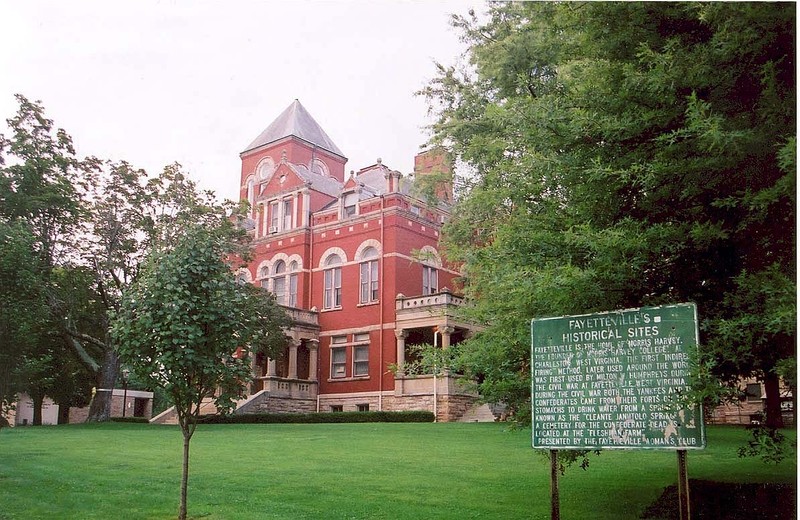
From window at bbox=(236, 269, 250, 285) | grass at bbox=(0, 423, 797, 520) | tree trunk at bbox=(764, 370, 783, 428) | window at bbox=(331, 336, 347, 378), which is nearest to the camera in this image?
tree trunk at bbox=(764, 370, 783, 428)

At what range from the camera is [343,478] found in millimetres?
13242

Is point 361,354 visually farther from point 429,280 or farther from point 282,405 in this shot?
point 429,280

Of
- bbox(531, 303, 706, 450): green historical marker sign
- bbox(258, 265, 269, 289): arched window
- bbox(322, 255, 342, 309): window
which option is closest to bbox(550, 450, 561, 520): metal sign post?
bbox(531, 303, 706, 450): green historical marker sign

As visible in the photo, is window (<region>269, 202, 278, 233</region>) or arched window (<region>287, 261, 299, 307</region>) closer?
arched window (<region>287, 261, 299, 307</region>)

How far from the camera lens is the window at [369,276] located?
115ft

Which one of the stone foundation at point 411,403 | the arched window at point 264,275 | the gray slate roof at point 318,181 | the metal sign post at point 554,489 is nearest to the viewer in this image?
the metal sign post at point 554,489

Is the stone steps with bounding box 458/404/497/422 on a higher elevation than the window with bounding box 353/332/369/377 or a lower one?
lower

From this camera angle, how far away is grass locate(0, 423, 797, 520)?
1072cm

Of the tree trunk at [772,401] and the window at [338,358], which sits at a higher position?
the window at [338,358]

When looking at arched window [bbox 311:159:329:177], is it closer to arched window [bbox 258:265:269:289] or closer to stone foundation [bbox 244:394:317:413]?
arched window [bbox 258:265:269:289]

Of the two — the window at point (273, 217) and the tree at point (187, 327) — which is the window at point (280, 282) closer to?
the window at point (273, 217)

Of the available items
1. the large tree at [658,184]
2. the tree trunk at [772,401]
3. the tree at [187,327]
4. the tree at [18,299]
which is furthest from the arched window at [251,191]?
the tree trunk at [772,401]

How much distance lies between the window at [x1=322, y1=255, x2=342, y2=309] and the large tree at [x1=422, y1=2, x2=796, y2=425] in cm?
2623

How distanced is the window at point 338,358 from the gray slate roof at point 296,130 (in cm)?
1169
